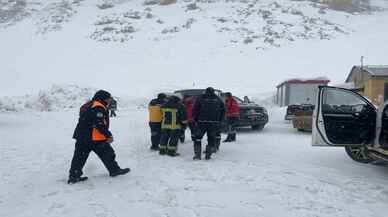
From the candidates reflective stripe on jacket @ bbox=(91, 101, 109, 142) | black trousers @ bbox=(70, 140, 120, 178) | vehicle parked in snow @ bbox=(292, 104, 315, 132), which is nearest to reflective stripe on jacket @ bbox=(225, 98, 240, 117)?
vehicle parked in snow @ bbox=(292, 104, 315, 132)

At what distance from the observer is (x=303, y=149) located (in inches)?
449

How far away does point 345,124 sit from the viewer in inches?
341

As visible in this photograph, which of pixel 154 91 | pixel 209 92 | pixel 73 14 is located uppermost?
pixel 73 14

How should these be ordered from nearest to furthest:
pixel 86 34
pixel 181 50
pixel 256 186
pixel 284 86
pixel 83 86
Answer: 1. pixel 256 186
2. pixel 284 86
3. pixel 83 86
4. pixel 181 50
5. pixel 86 34

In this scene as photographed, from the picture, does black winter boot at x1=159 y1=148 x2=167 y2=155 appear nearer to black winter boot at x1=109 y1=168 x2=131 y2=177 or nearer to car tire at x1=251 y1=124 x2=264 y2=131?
black winter boot at x1=109 y1=168 x2=131 y2=177

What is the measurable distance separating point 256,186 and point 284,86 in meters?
19.1

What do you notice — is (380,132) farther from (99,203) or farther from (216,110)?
(99,203)

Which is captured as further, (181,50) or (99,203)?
(181,50)

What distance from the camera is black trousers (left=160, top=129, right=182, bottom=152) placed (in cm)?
996

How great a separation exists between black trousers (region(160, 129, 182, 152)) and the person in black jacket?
565 millimetres

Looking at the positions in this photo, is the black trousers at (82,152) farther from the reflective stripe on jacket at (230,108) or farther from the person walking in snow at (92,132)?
the reflective stripe on jacket at (230,108)

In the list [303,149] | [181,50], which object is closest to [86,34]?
[181,50]

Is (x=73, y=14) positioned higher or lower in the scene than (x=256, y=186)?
higher

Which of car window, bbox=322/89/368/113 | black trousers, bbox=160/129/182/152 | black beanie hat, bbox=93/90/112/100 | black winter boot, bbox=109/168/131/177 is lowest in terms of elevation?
black winter boot, bbox=109/168/131/177
